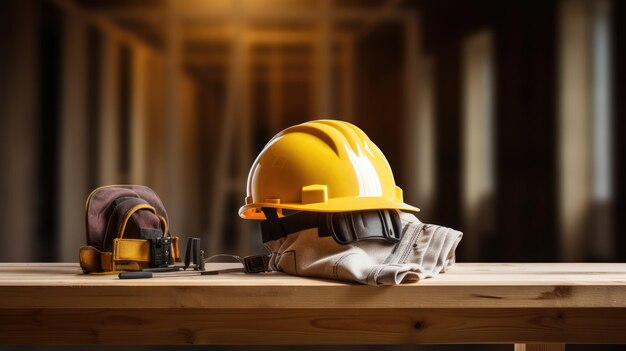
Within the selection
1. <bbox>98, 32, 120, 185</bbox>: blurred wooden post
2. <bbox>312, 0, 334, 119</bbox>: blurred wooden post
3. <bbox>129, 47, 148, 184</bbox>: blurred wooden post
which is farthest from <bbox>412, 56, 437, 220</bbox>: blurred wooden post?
<bbox>98, 32, 120, 185</bbox>: blurred wooden post

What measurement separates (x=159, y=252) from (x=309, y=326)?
0.44 m

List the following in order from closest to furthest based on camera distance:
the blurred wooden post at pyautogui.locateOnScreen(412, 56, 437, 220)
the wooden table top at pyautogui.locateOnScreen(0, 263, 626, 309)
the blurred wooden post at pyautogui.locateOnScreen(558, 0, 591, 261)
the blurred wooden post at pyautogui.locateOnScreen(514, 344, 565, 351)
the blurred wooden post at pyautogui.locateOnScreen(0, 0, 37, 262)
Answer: the wooden table top at pyautogui.locateOnScreen(0, 263, 626, 309) → the blurred wooden post at pyautogui.locateOnScreen(514, 344, 565, 351) → the blurred wooden post at pyautogui.locateOnScreen(558, 0, 591, 261) → the blurred wooden post at pyautogui.locateOnScreen(0, 0, 37, 262) → the blurred wooden post at pyautogui.locateOnScreen(412, 56, 437, 220)

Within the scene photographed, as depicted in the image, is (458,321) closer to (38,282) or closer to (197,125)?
(38,282)

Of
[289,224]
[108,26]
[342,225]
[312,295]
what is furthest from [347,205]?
[108,26]

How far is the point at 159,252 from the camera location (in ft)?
5.45

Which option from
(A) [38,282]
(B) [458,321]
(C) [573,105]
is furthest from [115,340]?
(C) [573,105]

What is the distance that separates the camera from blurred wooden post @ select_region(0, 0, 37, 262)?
5.59 m

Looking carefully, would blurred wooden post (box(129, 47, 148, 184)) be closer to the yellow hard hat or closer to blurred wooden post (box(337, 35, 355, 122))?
blurred wooden post (box(337, 35, 355, 122))

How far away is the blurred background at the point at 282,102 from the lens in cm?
552

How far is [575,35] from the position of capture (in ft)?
18.2

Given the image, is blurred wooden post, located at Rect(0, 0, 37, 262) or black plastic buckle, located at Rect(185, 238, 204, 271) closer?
black plastic buckle, located at Rect(185, 238, 204, 271)

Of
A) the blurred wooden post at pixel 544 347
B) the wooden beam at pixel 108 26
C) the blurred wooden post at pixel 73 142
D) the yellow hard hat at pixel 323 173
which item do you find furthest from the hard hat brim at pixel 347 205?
the wooden beam at pixel 108 26

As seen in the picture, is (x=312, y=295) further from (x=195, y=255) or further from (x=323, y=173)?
(x=195, y=255)

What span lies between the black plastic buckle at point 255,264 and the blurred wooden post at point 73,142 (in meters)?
4.41
